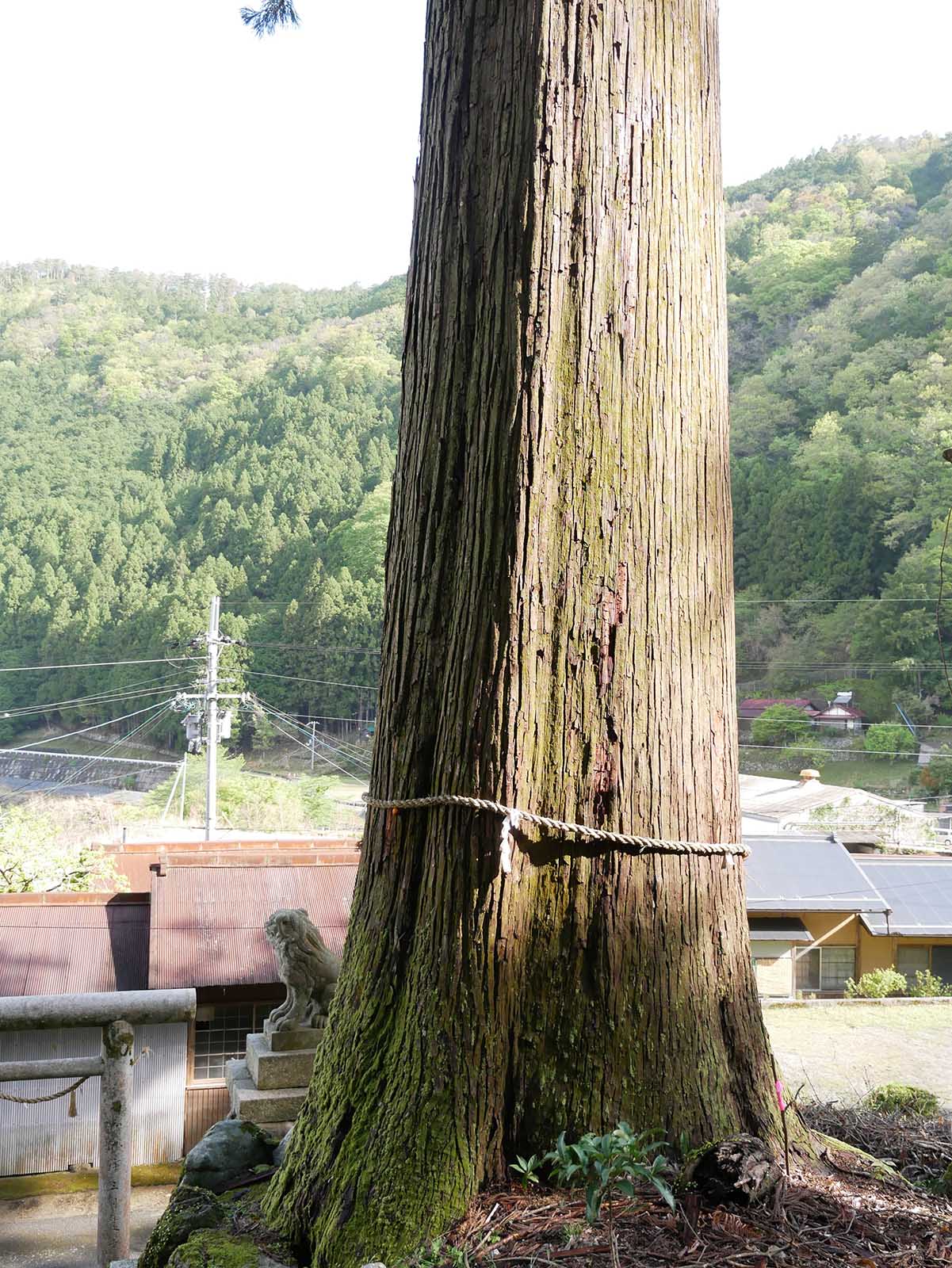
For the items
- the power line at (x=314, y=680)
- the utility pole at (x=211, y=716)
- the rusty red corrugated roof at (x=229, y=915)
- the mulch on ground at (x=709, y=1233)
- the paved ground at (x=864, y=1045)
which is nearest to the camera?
the mulch on ground at (x=709, y=1233)

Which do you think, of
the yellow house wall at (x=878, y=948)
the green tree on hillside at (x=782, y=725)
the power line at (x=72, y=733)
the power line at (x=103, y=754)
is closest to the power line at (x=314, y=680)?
the power line at (x=103, y=754)

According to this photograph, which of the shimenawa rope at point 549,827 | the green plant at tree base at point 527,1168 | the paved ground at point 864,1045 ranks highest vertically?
the shimenawa rope at point 549,827

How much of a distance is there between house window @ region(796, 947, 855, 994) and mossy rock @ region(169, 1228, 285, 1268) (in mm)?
13223

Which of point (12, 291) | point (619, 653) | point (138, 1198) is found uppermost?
point (12, 291)

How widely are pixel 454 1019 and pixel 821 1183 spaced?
0.70 meters

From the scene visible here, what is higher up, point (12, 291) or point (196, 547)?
point (12, 291)

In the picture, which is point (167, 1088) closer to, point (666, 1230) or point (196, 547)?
point (666, 1230)

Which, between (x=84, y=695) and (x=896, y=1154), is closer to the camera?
(x=896, y=1154)

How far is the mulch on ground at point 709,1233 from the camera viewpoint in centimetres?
141

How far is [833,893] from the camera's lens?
44.0ft

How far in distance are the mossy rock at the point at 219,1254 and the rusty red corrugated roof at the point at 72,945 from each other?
7391 mm

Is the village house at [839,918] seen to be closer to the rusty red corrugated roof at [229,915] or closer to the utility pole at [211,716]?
the rusty red corrugated roof at [229,915]

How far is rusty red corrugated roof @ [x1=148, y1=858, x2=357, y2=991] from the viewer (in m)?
8.54

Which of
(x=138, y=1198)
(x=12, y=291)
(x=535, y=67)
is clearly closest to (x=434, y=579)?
(x=535, y=67)
